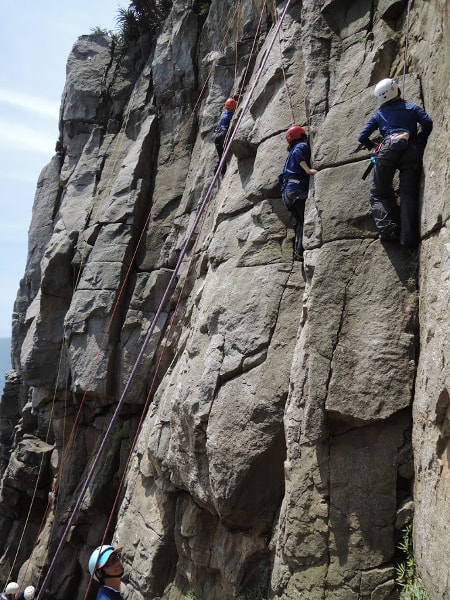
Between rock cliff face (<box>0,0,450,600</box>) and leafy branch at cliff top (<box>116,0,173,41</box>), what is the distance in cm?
232

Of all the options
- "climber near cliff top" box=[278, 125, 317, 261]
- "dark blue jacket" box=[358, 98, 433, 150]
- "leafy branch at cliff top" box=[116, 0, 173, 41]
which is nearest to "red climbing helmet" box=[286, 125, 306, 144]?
"climber near cliff top" box=[278, 125, 317, 261]

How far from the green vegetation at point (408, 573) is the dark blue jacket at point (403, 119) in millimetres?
4080

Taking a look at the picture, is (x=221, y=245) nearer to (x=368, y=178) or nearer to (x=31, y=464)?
(x=368, y=178)

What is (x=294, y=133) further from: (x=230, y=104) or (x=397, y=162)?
(x=230, y=104)

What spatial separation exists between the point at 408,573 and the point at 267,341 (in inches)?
127

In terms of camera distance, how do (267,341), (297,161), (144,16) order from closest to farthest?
(267,341)
(297,161)
(144,16)

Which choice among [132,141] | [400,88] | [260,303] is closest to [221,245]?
[260,303]

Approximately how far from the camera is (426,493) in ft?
15.9

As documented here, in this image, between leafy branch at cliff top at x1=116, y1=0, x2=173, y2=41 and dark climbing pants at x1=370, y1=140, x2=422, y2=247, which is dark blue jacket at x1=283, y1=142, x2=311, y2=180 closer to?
dark climbing pants at x1=370, y1=140, x2=422, y2=247

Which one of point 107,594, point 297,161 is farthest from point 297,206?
point 107,594

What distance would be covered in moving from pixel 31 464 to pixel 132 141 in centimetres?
1075

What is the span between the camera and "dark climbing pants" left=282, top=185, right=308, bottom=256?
24.5 ft

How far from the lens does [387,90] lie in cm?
597

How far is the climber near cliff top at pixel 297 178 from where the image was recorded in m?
7.49
